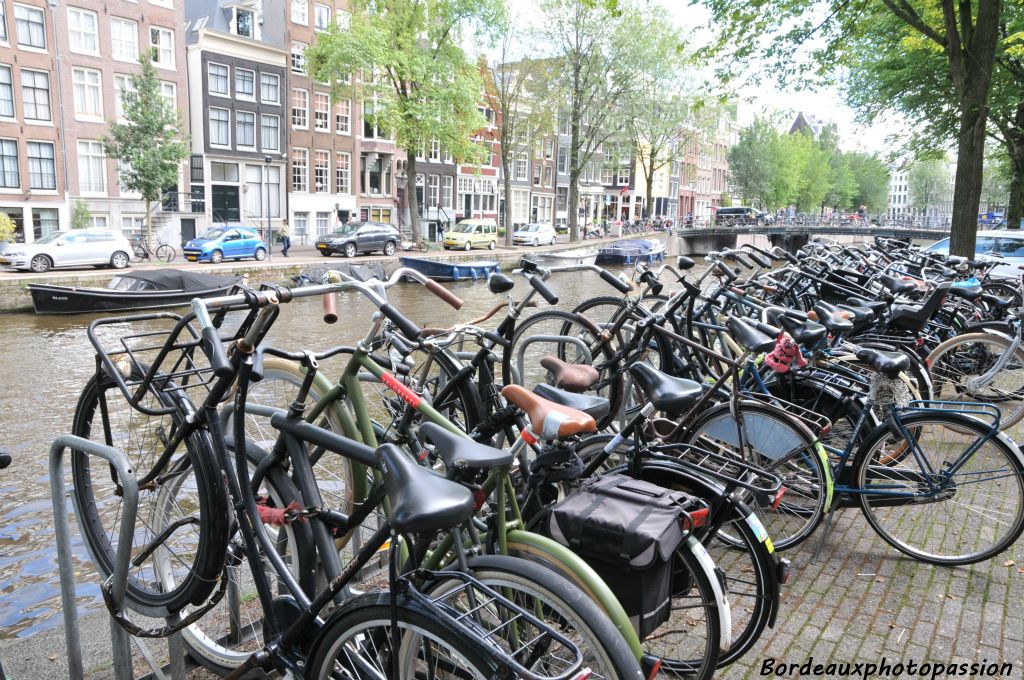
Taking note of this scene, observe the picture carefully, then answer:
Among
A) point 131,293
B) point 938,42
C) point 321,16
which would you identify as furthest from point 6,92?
point 938,42

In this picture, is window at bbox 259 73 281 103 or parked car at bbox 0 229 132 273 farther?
window at bbox 259 73 281 103

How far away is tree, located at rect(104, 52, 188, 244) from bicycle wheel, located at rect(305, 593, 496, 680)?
2771 cm

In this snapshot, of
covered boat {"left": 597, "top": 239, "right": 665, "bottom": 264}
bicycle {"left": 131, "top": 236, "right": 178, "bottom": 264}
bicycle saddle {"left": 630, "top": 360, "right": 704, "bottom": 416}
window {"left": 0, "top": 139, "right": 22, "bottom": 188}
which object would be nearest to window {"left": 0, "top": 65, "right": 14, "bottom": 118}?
window {"left": 0, "top": 139, "right": 22, "bottom": 188}

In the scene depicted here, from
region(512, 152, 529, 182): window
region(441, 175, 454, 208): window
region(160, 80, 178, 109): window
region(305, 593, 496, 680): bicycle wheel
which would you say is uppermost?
region(160, 80, 178, 109): window

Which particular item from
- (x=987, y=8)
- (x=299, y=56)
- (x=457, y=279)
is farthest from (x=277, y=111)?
Result: (x=987, y=8)

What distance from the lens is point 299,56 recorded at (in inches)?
1518

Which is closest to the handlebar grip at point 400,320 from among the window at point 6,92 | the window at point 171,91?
the window at point 6,92

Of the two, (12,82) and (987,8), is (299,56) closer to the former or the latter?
(12,82)

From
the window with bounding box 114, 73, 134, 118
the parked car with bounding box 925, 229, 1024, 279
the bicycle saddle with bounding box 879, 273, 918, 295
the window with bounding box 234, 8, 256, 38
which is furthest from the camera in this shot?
the window with bounding box 234, 8, 256, 38

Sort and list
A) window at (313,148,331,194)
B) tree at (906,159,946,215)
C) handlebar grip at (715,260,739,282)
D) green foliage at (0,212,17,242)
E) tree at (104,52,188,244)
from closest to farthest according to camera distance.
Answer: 1. handlebar grip at (715,260,739,282)
2. green foliage at (0,212,17,242)
3. tree at (104,52,188,244)
4. window at (313,148,331,194)
5. tree at (906,159,946,215)

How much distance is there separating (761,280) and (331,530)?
545cm

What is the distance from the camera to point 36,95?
28.7m

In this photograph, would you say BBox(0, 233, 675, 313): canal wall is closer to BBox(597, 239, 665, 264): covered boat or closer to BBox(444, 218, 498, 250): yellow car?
BBox(444, 218, 498, 250): yellow car

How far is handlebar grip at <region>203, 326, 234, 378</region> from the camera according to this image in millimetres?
1979
